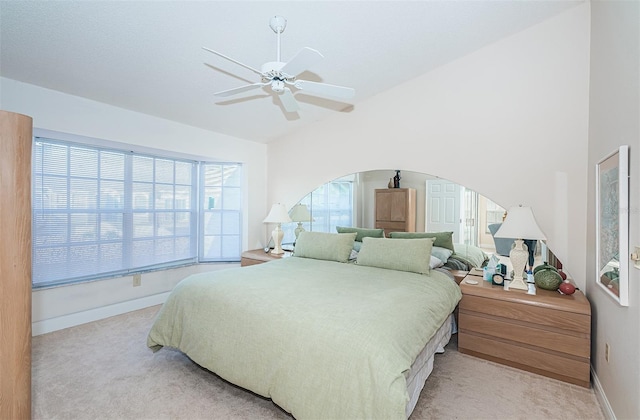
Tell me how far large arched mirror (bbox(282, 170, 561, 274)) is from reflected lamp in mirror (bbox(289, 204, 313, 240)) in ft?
0.12

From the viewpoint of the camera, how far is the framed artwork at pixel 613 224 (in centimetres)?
168

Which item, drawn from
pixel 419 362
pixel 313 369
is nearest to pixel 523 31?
pixel 419 362

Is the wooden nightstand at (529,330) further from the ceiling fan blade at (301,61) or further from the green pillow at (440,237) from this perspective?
the ceiling fan blade at (301,61)

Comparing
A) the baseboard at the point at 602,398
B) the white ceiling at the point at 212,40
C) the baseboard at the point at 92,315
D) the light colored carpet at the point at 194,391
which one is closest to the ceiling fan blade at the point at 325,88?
the white ceiling at the point at 212,40

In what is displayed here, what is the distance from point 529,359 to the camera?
A: 2.41 metres

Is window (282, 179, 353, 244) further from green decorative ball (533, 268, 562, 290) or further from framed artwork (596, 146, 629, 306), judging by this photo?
framed artwork (596, 146, 629, 306)

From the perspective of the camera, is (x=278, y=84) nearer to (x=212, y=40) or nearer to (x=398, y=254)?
(x=212, y=40)

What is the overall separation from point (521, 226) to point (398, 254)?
107cm

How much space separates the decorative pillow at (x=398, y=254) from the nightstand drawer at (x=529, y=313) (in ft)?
1.55

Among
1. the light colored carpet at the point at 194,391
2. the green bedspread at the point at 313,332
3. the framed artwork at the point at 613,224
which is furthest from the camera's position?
the light colored carpet at the point at 194,391

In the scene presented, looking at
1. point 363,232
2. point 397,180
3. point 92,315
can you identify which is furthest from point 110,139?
point 397,180

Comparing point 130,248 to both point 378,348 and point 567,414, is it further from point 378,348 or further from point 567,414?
point 567,414

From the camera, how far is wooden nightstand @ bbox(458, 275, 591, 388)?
7.39 ft

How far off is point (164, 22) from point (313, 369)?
2533 millimetres
